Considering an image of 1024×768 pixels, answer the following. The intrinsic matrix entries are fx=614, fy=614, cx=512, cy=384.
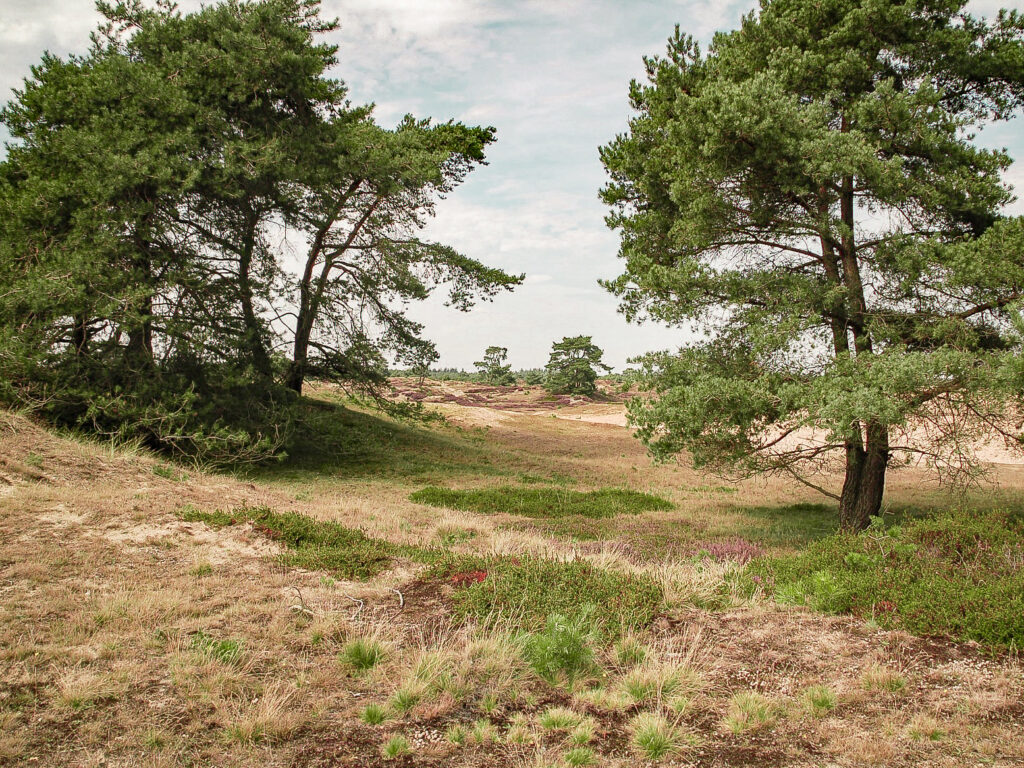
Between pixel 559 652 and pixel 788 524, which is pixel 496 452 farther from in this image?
pixel 559 652

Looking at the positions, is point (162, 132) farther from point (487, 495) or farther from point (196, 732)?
point (196, 732)

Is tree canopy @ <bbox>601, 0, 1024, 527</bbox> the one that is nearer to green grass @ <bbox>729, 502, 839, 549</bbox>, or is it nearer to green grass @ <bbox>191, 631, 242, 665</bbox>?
green grass @ <bbox>729, 502, 839, 549</bbox>

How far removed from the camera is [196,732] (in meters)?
3.79

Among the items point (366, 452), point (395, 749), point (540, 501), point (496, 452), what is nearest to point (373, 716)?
point (395, 749)

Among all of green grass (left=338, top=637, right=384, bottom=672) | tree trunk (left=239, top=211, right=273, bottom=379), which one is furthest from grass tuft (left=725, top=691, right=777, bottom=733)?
tree trunk (left=239, top=211, right=273, bottom=379)

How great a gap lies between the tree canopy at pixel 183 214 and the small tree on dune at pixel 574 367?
45622 mm

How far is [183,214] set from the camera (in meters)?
18.4

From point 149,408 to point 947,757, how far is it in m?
16.2

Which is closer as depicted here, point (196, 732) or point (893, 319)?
point (196, 732)

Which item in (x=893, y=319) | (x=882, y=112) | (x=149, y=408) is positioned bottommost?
(x=149, y=408)

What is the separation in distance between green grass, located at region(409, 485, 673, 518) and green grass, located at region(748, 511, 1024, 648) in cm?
690

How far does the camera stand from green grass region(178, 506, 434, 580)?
24.0 feet

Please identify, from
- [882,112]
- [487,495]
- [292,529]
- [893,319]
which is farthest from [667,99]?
[292,529]

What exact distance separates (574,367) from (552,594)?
2410 inches
